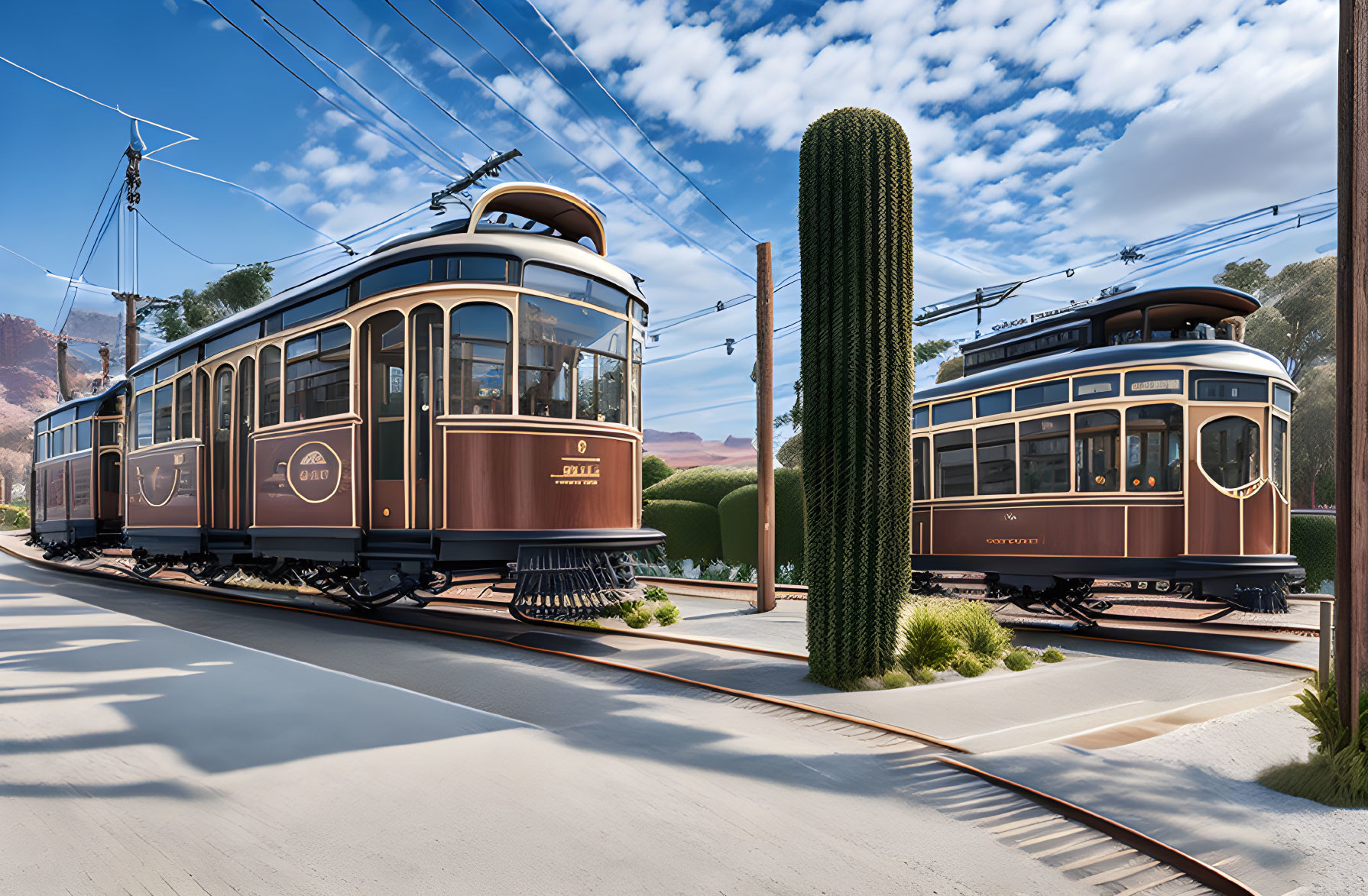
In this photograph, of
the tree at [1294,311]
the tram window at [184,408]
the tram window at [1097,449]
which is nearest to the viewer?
the tram window at [1097,449]

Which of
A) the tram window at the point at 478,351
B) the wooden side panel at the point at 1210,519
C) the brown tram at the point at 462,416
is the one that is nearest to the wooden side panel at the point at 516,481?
the brown tram at the point at 462,416

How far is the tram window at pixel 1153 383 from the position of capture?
952 centimetres

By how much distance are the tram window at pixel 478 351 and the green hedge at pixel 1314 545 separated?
52.7ft

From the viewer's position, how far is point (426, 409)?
8.46 m

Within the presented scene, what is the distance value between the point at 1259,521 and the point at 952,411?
13.3ft

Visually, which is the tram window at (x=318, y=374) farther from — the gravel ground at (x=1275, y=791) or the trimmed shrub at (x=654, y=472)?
the trimmed shrub at (x=654, y=472)

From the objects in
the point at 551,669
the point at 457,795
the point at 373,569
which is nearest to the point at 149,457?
the point at 373,569

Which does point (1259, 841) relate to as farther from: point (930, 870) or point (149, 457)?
point (149, 457)

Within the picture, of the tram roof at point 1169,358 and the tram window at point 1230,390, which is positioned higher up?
the tram roof at point 1169,358

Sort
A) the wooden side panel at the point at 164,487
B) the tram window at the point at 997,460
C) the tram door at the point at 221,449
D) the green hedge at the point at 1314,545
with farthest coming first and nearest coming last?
the green hedge at the point at 1314,545 < the wooden side panel at the point at 164,487 < the tram door at the point at 221,449 < the tram window at the point at 997,460

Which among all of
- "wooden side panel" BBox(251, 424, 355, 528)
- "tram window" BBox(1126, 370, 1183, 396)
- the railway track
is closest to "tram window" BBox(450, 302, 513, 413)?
"wooden side panel" BBox(251, 424, 355, 528)

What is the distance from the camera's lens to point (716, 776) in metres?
4.50

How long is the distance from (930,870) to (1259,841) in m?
1.78

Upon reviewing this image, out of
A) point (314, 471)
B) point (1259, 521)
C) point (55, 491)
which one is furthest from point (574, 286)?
point (55, 491)
